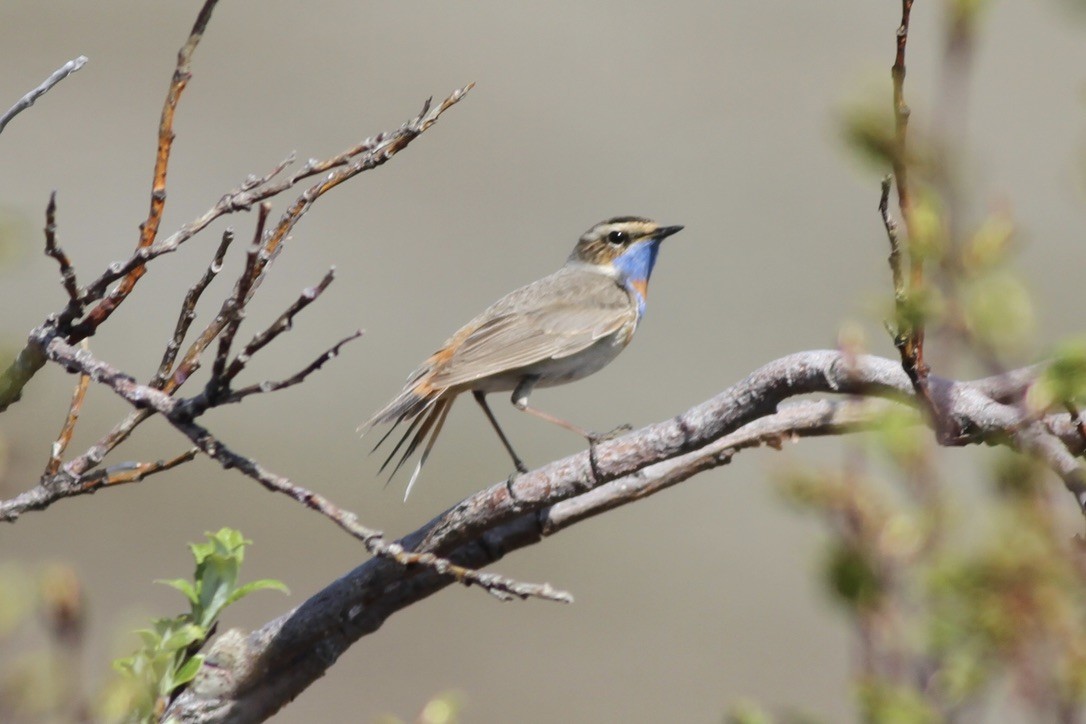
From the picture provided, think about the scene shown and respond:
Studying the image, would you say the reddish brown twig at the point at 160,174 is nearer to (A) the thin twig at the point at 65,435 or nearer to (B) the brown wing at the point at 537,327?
(A) the thin twig at the point at 65,435

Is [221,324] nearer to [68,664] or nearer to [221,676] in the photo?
[68,664]

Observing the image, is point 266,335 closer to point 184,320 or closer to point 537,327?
point 184,320

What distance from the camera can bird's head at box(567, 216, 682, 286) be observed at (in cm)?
628

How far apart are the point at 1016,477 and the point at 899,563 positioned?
16 centimetres

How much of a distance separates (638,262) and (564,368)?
1164 millimetres

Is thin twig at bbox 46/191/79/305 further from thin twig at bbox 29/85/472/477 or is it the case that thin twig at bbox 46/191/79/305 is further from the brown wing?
the brown wing

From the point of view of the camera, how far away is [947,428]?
1.99 m

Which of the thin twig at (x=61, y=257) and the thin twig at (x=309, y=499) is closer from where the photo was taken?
the thin twig at (x=309, y=499)

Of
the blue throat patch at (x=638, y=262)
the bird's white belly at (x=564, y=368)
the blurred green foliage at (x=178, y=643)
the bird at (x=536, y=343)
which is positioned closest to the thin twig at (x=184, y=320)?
the blurred green foliage at (x=178, y=643)

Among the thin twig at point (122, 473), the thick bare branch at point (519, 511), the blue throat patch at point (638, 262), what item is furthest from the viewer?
the blue throat patch at point (638, 262)

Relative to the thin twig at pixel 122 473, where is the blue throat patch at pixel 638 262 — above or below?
above

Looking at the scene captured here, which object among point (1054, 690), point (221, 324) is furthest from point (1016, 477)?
point (221, 324)

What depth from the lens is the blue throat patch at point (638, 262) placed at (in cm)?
622

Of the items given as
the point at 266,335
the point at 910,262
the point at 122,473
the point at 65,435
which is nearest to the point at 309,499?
the point at 266,335
